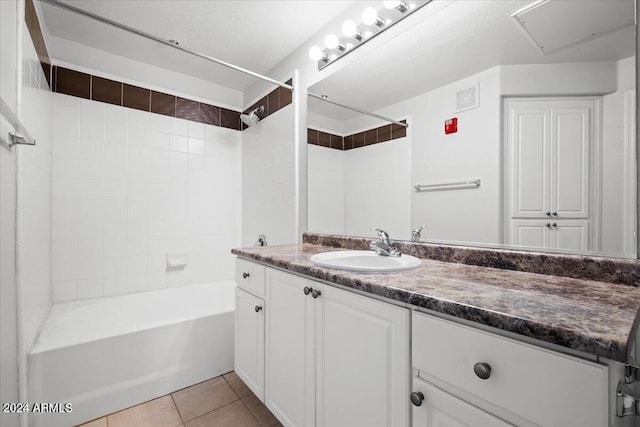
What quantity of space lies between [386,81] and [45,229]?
7.31 ft

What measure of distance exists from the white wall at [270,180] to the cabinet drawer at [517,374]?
57.7 inches

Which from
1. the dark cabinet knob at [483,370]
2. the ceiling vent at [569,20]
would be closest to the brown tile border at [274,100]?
the ceiling vent at [569,20]

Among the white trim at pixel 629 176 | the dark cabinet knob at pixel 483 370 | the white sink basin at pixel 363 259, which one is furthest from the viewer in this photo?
the white sink basin at pixel 363 259

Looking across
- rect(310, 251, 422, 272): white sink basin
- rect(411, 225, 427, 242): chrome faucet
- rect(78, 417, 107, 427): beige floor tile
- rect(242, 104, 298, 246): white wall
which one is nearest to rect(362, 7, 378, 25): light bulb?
rect(242, 104, 298, 246): white wall

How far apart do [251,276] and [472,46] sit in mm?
1412

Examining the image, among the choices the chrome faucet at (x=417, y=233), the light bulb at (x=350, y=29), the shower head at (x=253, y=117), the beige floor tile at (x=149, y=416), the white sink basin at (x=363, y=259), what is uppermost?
the light bulb at (x=350, y=29)

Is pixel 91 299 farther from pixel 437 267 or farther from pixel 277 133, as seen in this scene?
pixel 437 267

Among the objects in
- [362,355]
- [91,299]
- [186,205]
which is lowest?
[91,299]

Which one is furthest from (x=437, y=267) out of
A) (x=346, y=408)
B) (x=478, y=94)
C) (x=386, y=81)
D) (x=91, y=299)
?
(x=91, y=299)

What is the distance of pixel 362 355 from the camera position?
2.79 ft

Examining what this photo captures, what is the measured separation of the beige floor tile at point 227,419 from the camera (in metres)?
1.42

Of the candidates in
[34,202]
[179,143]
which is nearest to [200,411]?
[34,202]

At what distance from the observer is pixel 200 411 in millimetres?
1517

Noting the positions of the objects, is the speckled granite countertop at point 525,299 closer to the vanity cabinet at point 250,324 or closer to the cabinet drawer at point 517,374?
the cabinet drawer at point 517,374
